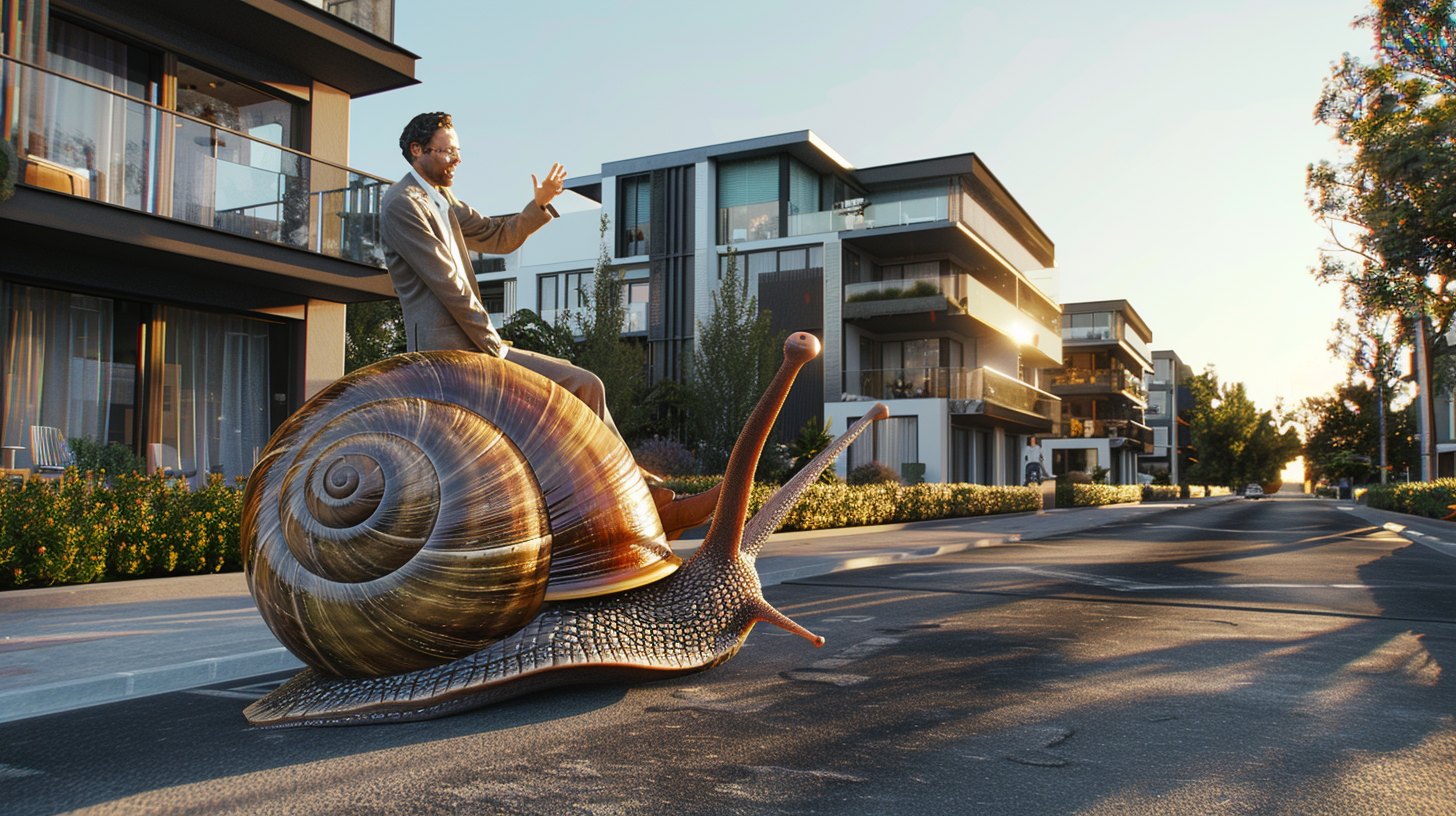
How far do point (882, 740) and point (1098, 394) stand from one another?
201ft

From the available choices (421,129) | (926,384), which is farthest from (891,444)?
(421,129)

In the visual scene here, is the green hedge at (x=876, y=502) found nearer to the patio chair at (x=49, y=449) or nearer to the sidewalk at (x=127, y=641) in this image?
the sidewalk at (x=127, y=641)

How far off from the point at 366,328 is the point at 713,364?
28.5ft

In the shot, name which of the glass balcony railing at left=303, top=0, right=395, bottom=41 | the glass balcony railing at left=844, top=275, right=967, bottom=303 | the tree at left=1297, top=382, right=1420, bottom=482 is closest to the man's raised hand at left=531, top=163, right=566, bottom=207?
the glass balcony railing at left=303, top=0, right=395, bottom=41

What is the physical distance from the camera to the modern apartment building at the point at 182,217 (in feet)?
35.0

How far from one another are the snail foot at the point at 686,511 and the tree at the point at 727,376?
20187 mm

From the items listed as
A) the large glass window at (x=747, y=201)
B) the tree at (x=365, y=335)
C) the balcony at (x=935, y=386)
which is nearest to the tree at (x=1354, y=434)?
the balcony at (x=935, y=386)

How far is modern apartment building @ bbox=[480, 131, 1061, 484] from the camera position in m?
32.4

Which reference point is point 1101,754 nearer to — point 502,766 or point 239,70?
point 502,766

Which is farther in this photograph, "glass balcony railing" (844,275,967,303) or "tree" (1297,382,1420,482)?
"tree" (1297,382,1420,482)

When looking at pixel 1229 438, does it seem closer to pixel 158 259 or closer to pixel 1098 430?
pixel 1098 430

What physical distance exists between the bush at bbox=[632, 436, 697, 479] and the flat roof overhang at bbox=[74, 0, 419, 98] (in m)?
9.90

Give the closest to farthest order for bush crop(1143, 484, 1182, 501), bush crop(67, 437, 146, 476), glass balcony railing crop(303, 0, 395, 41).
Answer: bush crop(67, 437, 146, 476) < glass balcony railing crop(303, 0, 395, 41) < bush crop(1143, 484, 1182, 501)

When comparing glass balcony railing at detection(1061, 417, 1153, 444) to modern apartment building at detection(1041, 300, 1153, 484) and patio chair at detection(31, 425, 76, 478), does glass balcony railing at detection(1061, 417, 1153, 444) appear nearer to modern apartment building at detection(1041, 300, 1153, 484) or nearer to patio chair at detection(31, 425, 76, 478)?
modern apartment building at detection(1041, 300, 1153, 484)
